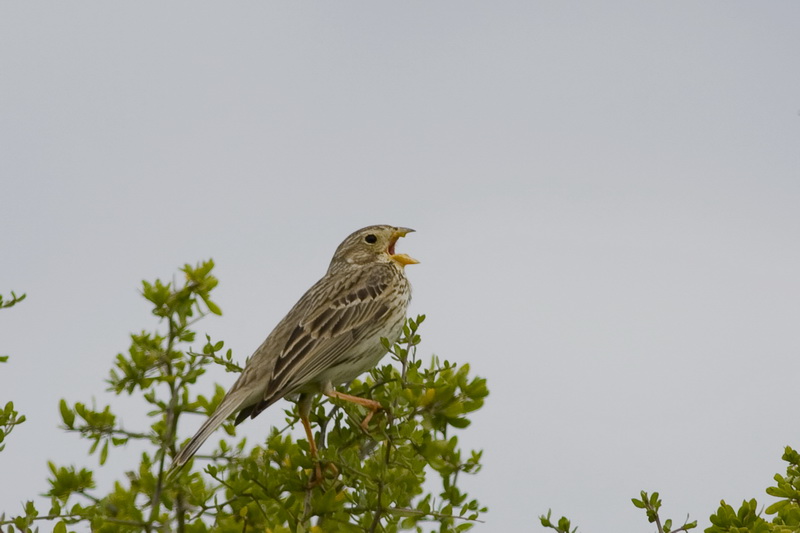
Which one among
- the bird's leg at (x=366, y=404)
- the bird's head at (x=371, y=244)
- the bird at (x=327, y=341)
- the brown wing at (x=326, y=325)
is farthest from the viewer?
the bird's head at (x=371, y=244)

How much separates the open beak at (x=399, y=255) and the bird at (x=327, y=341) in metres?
0.01

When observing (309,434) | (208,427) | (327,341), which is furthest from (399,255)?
(208,427)

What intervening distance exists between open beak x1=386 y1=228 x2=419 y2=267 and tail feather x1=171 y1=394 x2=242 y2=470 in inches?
116

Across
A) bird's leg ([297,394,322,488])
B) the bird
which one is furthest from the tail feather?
bird's leg ([297,394,322,488])

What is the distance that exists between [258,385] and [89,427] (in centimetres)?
179

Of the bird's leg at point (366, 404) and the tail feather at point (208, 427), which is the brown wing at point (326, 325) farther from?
the bird's leg at point (366, 404)

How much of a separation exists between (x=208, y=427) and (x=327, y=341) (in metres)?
1.87

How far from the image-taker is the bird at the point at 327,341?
678 centimetres

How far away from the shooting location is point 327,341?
7477 mm

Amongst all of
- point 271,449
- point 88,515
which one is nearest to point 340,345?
point 271,449

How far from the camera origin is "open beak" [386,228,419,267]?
9031 mm

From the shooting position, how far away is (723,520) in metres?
5.39

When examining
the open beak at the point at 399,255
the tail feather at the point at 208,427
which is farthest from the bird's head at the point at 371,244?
the tail feather at the point at 208,427

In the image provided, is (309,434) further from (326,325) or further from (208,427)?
(326,325)
